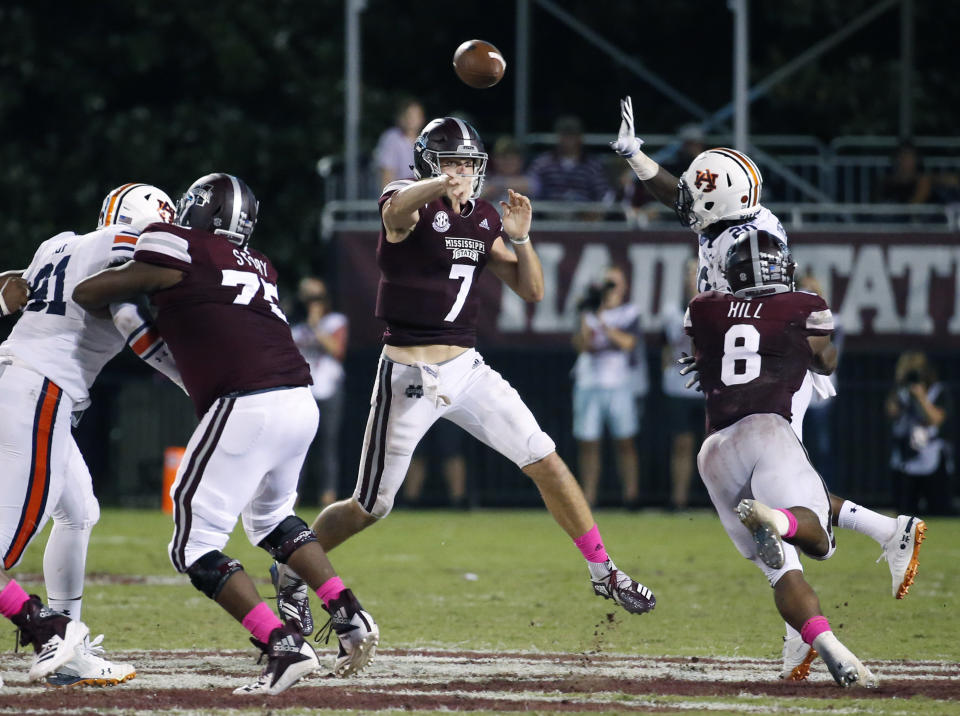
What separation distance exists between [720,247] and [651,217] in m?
8.08

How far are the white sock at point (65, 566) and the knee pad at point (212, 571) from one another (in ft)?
2.57

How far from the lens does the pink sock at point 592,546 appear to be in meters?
6.78

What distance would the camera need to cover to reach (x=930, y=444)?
1320cm

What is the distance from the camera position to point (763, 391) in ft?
19.6

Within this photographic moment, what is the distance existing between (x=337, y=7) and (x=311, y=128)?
1.60m

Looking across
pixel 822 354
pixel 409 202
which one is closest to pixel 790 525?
pixel 822 354

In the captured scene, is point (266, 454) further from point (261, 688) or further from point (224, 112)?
point (224, 112)

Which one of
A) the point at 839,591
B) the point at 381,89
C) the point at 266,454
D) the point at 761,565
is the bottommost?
the point at 839,591

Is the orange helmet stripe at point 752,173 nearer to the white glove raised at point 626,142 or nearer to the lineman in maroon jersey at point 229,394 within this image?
the white glove raised at point 626,142

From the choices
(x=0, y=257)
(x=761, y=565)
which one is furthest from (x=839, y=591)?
(x=0, y=257)

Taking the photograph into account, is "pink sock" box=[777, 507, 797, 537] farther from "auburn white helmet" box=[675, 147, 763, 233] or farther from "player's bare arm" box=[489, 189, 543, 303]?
"player's bare arm" box=[489, 189, 543, 303]

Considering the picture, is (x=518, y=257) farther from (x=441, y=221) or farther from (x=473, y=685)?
(x=473, y=685)

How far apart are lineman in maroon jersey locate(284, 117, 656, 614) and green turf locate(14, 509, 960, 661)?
563mm

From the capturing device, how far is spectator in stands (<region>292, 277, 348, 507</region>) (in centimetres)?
1367
